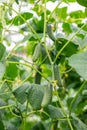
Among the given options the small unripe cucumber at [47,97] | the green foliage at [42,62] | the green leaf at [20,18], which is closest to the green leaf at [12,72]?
the green foliage at [42,62]

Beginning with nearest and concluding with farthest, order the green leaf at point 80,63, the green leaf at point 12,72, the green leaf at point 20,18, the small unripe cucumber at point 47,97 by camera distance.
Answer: the green leaf at point 80,63, the small unripe cucumber at point 47,97, the green leaf at point 20,18, the green leaf at point 12,72

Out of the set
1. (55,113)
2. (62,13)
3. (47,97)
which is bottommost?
(55,113)

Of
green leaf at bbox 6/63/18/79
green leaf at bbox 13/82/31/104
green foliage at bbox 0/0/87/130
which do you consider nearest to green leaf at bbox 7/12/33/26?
green foliage at bbox 0/0/87/130

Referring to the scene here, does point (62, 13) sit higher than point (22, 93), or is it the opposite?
point (62, 13)

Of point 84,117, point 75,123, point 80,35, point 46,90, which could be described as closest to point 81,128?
point 75,123

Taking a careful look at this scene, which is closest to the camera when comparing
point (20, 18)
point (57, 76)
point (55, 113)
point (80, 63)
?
point (80, 63)

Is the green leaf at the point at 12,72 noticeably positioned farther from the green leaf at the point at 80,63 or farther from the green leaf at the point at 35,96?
the green leaf at the point at 80,63

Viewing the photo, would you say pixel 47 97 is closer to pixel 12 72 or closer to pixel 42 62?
pixel 42 62

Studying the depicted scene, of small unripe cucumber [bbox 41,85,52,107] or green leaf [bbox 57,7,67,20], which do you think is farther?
green leaf [bbox 57,7,67,20]

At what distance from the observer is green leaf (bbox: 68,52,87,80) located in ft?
2.68

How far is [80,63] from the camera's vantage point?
0.85 m

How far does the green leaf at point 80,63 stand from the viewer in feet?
2.68

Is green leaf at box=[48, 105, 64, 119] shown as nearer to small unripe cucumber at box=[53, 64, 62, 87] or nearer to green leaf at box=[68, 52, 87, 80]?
small unripe cucumber at box=[53, 64, 62, 87]

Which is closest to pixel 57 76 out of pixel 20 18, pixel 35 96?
pixel 35 96
